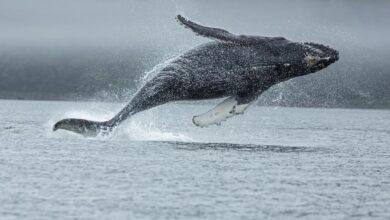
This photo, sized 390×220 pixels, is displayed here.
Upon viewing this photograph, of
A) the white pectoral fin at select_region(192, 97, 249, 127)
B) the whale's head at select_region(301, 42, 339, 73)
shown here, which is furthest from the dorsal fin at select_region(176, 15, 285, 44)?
the white pectoral fin at select_region(192, 97, 249, 127)

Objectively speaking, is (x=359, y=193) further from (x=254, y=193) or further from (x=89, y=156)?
(x=89, y=156)

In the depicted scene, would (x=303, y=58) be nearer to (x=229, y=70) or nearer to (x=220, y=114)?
(x=229, y=70)

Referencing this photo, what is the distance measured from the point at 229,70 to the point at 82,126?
17.5ft

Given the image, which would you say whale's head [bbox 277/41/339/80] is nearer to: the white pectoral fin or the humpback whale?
the humpback whale

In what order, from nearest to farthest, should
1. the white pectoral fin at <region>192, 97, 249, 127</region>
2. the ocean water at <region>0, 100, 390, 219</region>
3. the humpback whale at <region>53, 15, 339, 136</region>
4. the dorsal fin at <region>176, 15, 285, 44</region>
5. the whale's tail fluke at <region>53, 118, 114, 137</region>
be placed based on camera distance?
the ocean water at <region>0, 100, 390, 219</region>, the whale's tail fluke at <region>53, 118, 114, 137</region>, the dorsal fin at <region>176, 15, 285, 44</region>, the humpback whale at <region>53, 15, 339, 136</region>, the white pectoral fin at <region>192, 97, 249, 127</region>

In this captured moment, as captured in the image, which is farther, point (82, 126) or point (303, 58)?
point (303, 58)

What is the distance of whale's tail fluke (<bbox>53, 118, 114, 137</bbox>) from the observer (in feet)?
97.8

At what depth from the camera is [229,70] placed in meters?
30.8

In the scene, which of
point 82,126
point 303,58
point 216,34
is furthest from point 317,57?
point 82,126

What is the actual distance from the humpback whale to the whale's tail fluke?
4 cm

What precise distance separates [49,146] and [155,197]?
16.1 m

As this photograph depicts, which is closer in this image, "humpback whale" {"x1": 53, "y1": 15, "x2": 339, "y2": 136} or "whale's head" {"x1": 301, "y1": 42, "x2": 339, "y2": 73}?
"whale's head" {"x1": 301, "y1": 42, "x2": 339, "y2": 73}

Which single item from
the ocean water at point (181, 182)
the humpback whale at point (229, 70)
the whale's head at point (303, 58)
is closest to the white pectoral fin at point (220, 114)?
the humpback whale at point (229, 70)

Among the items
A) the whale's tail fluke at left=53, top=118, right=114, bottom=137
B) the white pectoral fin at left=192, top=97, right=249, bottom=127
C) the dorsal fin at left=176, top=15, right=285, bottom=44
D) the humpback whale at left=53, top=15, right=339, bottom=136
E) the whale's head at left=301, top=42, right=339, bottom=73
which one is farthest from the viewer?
the white pectoral fin at left=192, top=97, right=249, bottom=127
